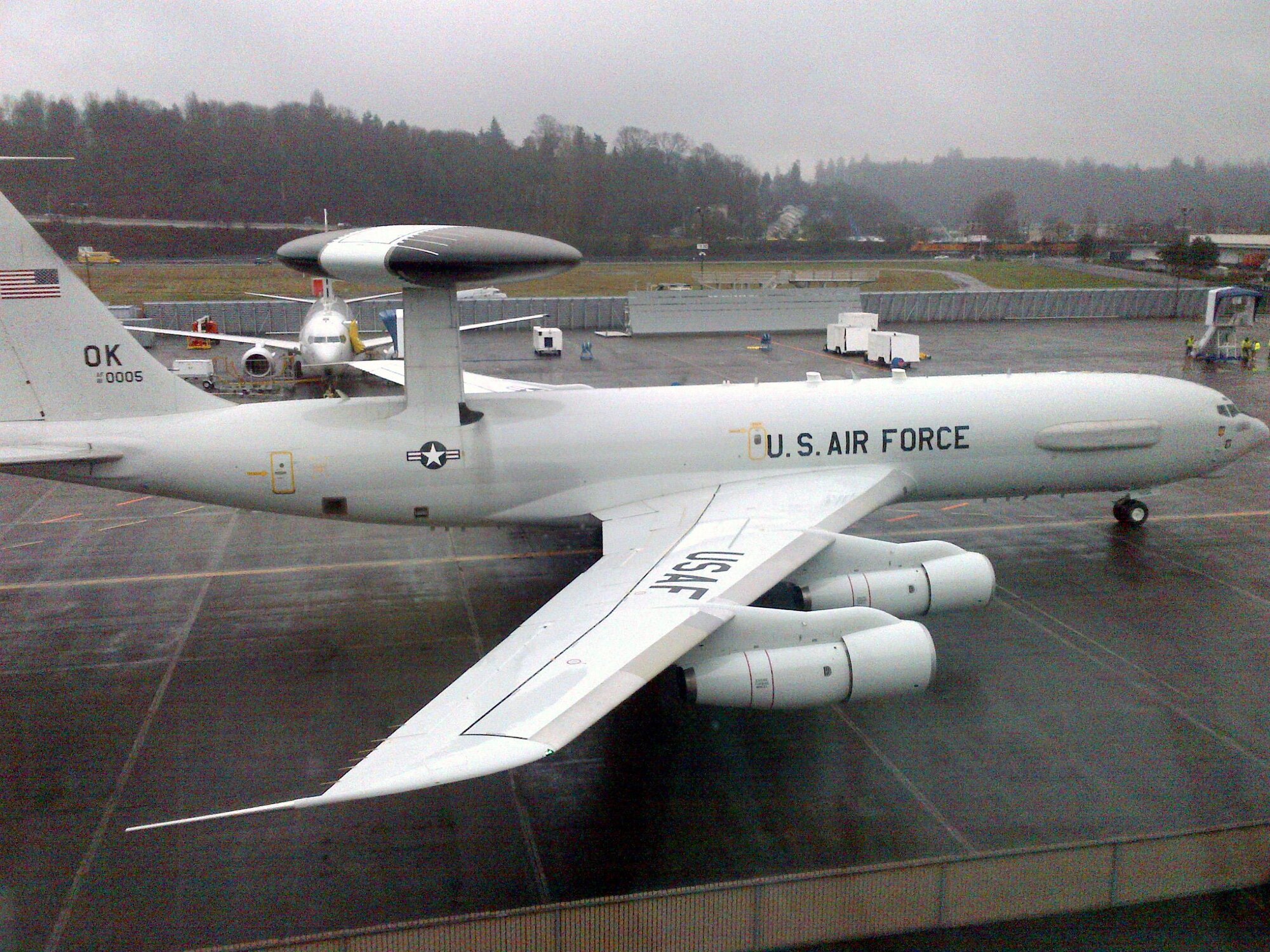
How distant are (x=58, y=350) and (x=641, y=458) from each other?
1205cm

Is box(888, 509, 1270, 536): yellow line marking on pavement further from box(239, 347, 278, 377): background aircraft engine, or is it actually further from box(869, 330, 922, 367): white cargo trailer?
box(239, 347, 278, 377): background aircraft engine

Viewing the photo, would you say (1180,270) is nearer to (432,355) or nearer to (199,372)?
(199,372)

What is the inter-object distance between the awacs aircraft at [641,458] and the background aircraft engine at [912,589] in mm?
42

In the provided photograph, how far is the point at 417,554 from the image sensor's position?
81.7 feet

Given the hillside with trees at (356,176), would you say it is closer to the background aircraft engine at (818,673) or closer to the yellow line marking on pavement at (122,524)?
the yellow line marking on pavement at (122,524)

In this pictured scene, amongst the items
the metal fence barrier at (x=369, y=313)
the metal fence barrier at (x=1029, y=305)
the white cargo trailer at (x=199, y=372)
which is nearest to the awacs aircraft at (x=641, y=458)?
the white cargo trailer at (x=199, y=372)

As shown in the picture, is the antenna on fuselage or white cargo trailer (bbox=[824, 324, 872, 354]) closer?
the antenna on fuselage

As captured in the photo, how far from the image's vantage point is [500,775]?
1465cm

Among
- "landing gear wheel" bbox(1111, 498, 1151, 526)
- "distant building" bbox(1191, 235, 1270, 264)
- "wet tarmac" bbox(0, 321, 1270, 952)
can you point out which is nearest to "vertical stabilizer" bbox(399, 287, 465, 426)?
"wet tarmac" bbox(0, 321, 1270, 952)

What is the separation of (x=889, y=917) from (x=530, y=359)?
52735 millimetres

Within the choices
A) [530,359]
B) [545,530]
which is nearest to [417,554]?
[545,530]

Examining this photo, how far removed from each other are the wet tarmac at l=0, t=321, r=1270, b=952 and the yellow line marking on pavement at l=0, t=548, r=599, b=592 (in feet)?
0.36

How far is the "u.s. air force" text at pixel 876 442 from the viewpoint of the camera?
22.1m

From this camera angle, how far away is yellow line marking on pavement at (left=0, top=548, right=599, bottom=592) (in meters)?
22.6
